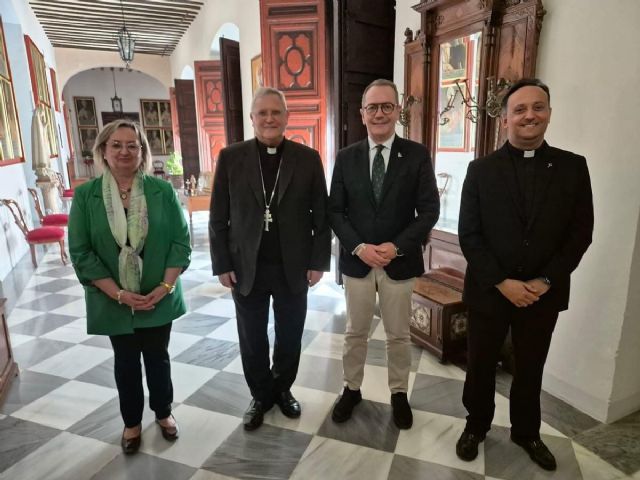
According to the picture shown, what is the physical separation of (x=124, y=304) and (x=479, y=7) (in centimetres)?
280

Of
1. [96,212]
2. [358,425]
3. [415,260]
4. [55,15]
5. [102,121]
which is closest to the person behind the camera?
[96,212]

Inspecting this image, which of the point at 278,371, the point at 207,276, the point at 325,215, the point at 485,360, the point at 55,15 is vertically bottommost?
the point at 207,276

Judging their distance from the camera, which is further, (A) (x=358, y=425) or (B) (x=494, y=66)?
(B) (x=494, y=66)

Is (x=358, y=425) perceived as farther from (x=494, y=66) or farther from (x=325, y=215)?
(x=494, y=66)

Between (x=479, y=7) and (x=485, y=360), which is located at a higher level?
(x=479, y=7)

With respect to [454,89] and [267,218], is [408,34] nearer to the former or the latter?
[454,89]

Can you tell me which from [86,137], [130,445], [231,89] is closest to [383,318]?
[130,445]

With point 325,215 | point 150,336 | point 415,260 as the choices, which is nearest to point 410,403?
point 415,260

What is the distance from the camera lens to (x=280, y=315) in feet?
7.43

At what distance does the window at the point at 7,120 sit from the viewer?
16.4 ft

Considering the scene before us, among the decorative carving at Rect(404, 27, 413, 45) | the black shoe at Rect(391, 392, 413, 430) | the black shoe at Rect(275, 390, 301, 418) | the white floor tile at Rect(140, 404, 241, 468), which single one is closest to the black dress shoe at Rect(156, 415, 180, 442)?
the white floor tile at Rect(140, 404, 241, 468)

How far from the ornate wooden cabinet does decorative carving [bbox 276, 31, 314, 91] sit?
6.86 feet

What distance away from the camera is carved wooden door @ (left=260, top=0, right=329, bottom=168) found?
5.27 m

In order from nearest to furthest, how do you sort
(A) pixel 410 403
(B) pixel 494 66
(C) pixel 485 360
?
(C) pixel 485 360, (A) pixel 410 403, (B) pixel 494 66
